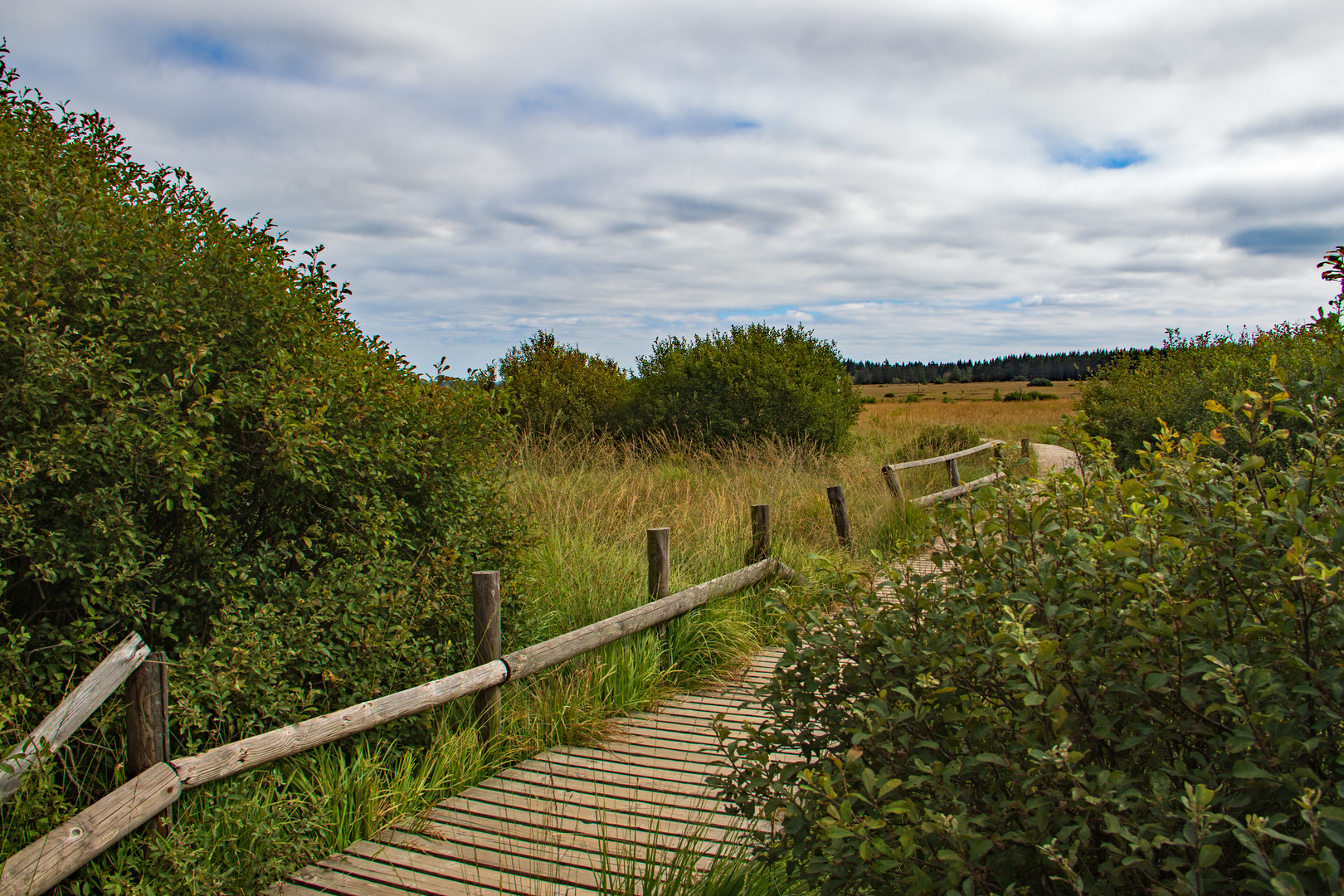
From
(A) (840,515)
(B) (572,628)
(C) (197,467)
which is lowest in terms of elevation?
(B) (572,628)

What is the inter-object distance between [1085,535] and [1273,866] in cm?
90

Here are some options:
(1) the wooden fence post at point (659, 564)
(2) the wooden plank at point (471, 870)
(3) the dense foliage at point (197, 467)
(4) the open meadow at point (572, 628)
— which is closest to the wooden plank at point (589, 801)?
(4) the open meadow at point (572, 628)

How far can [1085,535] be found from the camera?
86.3 inches

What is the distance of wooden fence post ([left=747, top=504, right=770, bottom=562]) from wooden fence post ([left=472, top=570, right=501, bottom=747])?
3.38 meters

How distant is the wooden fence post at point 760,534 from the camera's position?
7.78m

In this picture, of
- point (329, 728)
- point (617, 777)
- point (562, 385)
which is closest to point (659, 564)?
point (617, 777)

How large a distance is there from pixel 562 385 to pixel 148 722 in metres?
16.0

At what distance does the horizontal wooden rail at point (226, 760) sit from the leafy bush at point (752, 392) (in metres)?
11.7

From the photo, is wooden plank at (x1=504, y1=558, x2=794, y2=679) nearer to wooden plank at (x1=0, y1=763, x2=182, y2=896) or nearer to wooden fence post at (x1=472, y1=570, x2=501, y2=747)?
wooden fence post at (x1=472, y1=570, x2=501, y2=747)

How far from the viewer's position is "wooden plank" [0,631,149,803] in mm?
3109

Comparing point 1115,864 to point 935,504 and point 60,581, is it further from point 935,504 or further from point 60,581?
point 60,581

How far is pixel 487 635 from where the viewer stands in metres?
4.84

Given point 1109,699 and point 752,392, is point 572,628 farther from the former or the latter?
point 752,392

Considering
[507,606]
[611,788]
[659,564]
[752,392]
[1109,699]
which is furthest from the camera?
[752,392]
